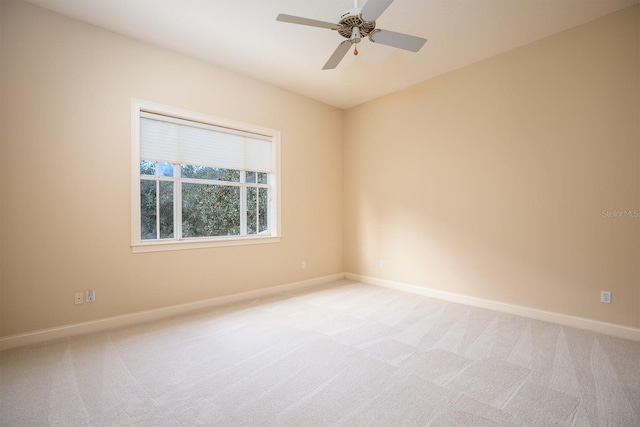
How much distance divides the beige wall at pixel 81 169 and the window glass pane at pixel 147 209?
0.21 meters

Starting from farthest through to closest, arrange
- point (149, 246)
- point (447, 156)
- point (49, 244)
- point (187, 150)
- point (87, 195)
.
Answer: point (447, 156), point (187, 150), point (149, 246), point (87, 195), point (49, 244)

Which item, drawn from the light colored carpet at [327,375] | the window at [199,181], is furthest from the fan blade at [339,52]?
the light colored carpet at [327,375]

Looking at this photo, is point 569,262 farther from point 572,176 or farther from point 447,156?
point 447,156

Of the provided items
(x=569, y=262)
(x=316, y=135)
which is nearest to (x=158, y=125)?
(x=316, y=135)

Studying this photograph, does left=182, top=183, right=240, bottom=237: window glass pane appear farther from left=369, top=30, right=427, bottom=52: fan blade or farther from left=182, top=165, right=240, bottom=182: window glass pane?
left=369, top=30, right=427, bottom=52: fan blade

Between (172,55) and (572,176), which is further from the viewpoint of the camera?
(172,55)

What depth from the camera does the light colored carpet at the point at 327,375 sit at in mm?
1816

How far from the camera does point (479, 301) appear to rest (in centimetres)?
387

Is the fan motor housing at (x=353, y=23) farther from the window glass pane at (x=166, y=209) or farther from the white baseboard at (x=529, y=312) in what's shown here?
the white baseboard at (x=529, y=312)

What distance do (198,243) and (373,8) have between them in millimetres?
3093

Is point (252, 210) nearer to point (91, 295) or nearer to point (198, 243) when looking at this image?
point (198, 243)

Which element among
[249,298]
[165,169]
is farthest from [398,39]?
[249,298]

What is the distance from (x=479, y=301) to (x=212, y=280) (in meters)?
3.42

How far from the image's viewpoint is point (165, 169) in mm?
3619
